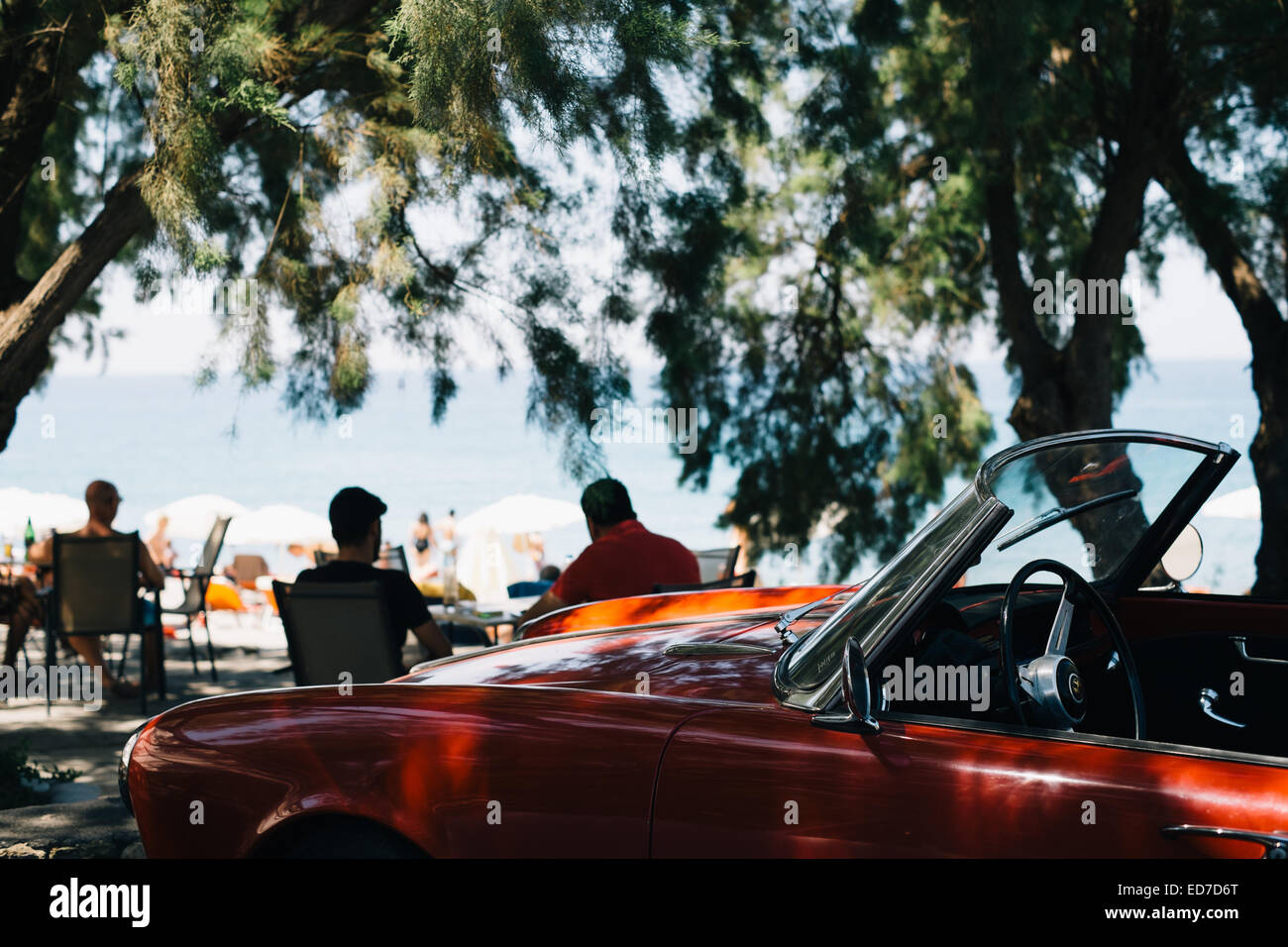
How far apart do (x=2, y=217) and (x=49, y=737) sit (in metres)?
2.81

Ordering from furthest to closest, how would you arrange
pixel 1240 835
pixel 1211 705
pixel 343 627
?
pixel 343 627 < pixel 1211 705 < pixel 1240 835

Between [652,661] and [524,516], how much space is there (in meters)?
12.6

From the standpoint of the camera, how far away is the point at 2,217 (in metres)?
5.41

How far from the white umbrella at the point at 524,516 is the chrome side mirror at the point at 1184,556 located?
38.5 feet

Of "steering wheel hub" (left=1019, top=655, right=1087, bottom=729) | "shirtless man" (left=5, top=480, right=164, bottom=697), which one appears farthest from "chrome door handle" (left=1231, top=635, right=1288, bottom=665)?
"shirtless man" (left=5, top=480, right=164, bottom=697)

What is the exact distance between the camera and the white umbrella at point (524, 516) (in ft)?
49.8

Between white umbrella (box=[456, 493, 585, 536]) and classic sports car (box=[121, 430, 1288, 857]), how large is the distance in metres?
12.0

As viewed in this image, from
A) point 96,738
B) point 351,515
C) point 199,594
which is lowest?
point 96,738

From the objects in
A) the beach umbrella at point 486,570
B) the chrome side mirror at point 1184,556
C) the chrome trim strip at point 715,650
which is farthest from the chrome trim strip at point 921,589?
the beach umbrella at point 486,570

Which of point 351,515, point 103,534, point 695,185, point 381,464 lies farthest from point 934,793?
point 381,464

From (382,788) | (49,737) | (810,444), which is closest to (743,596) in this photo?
(382,788)

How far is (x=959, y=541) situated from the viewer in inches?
92.4

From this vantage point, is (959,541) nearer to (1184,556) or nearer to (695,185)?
(1184,556)
